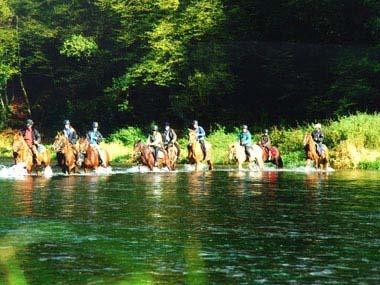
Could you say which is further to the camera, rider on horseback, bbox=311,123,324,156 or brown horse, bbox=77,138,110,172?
rider on horseback, bbox=311,123,324,156

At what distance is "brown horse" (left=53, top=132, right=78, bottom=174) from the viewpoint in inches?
1336

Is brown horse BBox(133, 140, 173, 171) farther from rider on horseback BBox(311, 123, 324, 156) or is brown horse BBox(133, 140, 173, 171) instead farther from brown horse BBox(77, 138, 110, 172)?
rider on horseback BBox(311, 123, 324, 156)

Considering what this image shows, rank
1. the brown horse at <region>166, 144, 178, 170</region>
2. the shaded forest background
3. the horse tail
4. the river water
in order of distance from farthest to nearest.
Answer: the shaded forest background
the horse tail
the brown horse at <region>166, 144, 178, 170</region>
the river water

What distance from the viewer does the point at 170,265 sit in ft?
35.6

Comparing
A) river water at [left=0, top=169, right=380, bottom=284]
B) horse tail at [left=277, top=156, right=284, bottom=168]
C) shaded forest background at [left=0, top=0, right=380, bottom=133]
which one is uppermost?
shaded forest background at [left=0, top=0, right=380, bottom=133]

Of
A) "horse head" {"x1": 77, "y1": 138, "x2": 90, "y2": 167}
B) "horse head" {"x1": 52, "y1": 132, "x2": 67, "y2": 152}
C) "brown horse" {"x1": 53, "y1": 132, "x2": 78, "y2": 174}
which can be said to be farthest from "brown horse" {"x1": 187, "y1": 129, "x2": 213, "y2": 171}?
"horse head" {"x1": 52, "y1": 132, "x2": 67, "y2": 152}

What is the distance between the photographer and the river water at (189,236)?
10.3m

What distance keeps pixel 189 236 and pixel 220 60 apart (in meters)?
49.3

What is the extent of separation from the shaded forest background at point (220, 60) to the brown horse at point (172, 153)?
17762 millimetres

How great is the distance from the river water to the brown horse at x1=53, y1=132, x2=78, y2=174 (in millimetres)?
9673

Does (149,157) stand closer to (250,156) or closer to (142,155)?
(142,155)

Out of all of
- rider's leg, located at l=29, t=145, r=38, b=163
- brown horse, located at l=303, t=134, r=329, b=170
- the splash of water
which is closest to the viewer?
the splash of water

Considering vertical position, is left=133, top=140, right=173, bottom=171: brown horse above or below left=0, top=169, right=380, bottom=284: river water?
above

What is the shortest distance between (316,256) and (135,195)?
34.9ft
